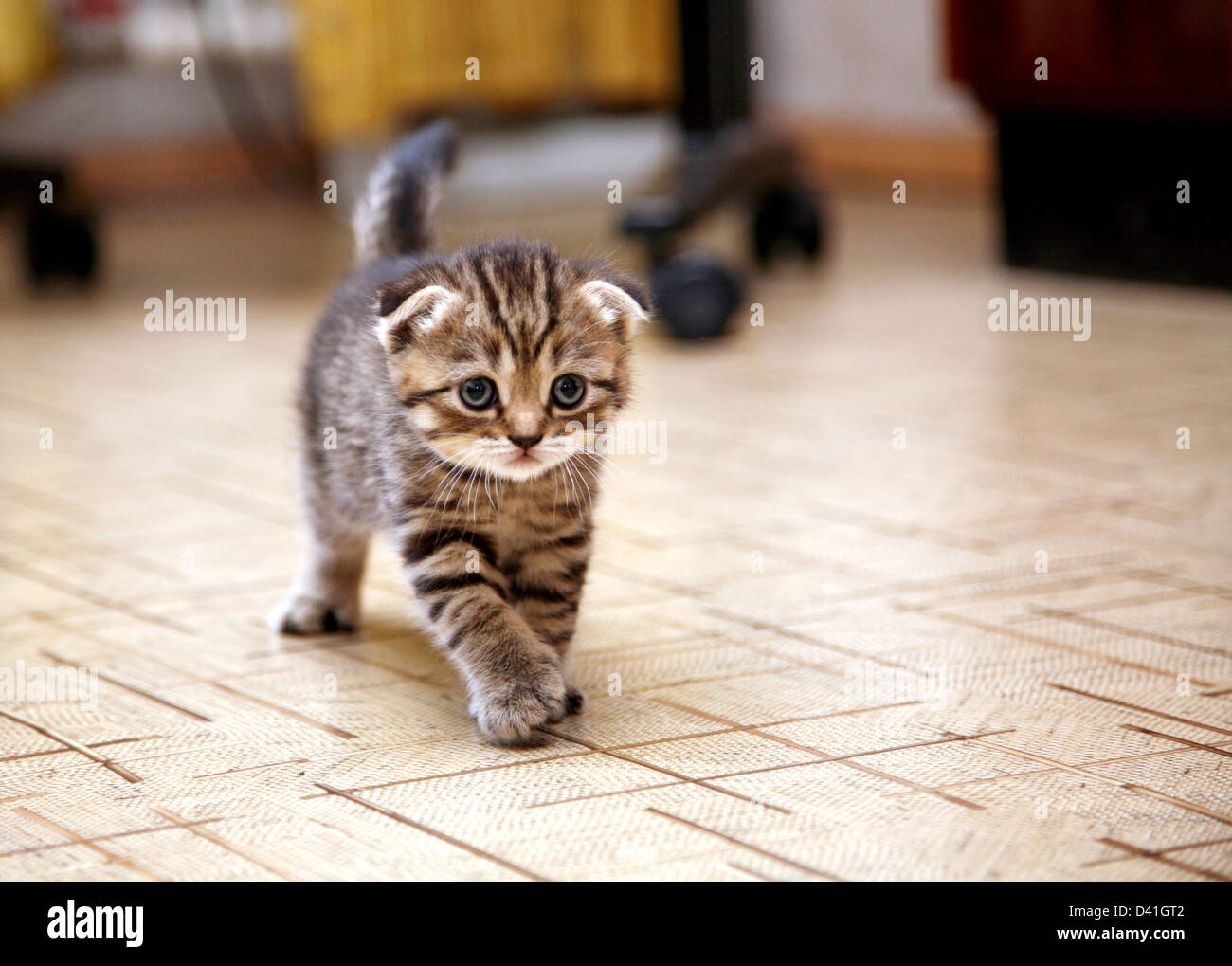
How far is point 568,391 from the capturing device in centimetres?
195

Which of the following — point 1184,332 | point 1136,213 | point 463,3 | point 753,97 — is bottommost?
point 1184,332

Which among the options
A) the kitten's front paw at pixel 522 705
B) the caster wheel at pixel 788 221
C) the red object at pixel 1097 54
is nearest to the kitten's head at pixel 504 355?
the kitten's front paw at pixel 522 705

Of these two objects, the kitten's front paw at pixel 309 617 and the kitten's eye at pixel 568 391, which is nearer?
the kitten's eye at pixel 568 391

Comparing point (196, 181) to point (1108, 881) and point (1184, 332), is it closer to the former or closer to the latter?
point (1184, 332)

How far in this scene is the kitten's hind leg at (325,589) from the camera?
232 cm

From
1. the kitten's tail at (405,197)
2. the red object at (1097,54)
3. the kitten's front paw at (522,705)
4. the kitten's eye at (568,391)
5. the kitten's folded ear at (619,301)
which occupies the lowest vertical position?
the kitten's front paw at (522,705)

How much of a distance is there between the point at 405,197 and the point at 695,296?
1878 mm

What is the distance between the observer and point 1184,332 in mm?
4066

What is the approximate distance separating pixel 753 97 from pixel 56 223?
2.34 metres

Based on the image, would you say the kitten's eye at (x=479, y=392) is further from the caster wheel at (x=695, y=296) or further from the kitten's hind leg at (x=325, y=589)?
the caster wheel at (x=695, y=296)

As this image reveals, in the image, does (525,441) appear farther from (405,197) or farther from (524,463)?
(405,197)

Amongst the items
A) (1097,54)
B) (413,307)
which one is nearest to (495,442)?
(413,307)

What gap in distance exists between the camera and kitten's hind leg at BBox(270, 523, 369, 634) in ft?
7.61
